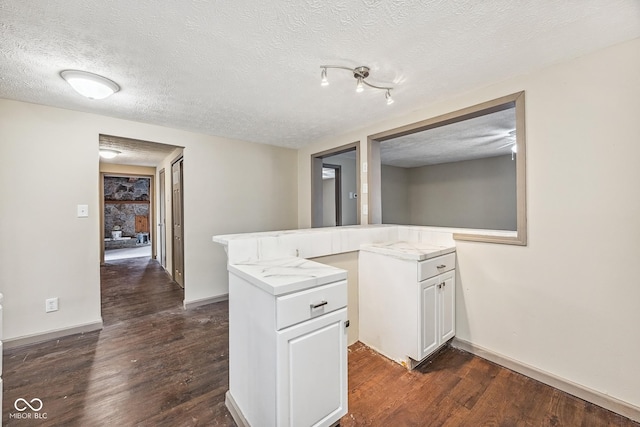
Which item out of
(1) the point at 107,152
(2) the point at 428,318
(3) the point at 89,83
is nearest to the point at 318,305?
(2) the point at 428,318

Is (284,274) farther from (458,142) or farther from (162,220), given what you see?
(162,220)

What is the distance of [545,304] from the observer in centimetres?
187

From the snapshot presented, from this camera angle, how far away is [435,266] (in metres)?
2.08

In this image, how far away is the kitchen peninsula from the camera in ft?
3.93

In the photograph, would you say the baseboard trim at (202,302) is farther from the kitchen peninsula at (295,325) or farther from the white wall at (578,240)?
the white wall at (578,240)

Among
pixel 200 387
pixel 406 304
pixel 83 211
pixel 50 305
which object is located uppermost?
pixel 83 211

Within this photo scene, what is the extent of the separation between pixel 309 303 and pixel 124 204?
10927 mm

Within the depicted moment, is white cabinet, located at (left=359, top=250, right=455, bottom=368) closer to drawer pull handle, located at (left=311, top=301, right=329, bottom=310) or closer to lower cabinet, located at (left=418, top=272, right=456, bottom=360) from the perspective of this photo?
lower cabinet, located at (left=418, top=272, right=456, bottom=360)

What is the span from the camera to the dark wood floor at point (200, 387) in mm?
1548

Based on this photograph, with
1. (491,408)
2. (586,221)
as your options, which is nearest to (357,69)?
(586,221)

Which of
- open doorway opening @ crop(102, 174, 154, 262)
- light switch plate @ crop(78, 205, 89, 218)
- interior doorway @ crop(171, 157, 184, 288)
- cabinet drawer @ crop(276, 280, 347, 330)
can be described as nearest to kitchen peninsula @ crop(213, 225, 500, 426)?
cabinet drawer @ crop(276, 280, 347, 330)

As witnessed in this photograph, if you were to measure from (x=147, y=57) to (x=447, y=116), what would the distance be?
2.34m

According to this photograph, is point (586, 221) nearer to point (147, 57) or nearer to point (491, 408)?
point (491, 408)

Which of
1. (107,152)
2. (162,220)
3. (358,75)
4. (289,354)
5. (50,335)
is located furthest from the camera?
(162,220)
